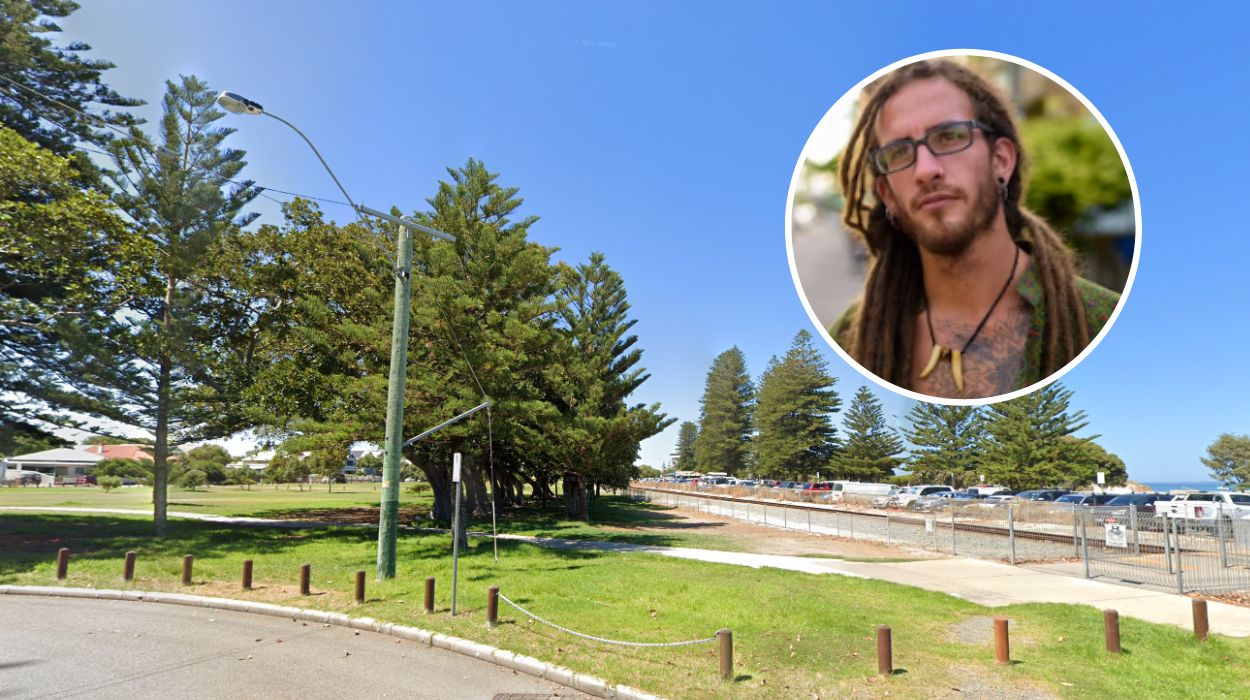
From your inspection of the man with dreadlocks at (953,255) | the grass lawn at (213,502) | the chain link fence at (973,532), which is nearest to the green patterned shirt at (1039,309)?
the man with dreadlocks at (953,255)

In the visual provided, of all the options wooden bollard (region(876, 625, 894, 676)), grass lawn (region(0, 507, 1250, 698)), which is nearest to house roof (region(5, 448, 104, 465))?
grass lawn (region(0, 507, 1250, 698))

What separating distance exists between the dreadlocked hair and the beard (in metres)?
0.05

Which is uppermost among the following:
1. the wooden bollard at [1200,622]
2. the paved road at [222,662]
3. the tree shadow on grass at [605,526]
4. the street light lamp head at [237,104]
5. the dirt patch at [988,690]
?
the street light lamp head at [237,104]

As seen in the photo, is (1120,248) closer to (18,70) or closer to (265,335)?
(265,335)

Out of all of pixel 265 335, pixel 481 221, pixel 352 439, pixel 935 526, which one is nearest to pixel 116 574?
pixel 352 439

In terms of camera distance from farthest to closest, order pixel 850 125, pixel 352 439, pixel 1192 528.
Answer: pixel 352 439
pixel 1192 528
pixel 850 125

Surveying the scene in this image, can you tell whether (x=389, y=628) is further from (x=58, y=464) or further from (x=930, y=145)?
(x=58, y=464)

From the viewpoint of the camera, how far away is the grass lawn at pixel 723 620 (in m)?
7.54

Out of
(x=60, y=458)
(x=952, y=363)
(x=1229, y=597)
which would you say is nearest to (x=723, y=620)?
(x=952, y=363)

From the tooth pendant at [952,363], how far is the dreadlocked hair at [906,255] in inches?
2.9

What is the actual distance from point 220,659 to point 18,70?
26825 mm

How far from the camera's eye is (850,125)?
265 cm

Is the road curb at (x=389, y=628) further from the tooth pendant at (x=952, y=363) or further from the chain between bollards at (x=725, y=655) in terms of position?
the tooth pendant at (x=952, y=363)

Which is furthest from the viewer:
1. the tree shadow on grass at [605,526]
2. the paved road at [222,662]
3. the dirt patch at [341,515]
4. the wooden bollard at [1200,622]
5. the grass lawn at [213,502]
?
the grass lawn at [213,502]
